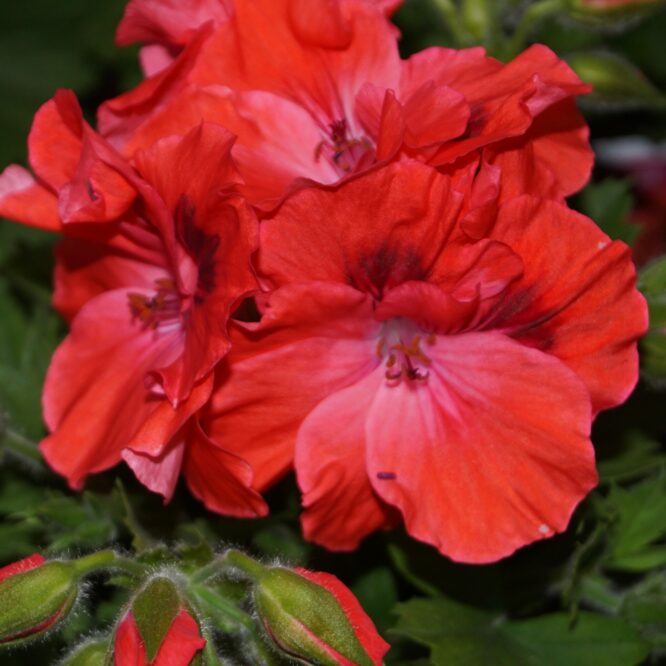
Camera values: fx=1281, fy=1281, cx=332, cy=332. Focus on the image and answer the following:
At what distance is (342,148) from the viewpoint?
5.33ft

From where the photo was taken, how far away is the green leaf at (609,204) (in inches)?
84.5

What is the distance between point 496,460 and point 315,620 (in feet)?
0.92

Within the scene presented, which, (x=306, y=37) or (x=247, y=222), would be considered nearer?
(x=247, y=222)

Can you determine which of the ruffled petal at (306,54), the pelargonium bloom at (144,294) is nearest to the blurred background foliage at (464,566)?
the pelargonium bloom at (144,294)

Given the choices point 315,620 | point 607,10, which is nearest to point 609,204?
point 607,10

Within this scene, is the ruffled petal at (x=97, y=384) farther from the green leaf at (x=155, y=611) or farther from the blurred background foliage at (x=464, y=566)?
the green leaf at (x=155, y=611)

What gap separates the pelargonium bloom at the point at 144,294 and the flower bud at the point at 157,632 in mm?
119

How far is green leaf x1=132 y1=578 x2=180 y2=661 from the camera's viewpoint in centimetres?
139

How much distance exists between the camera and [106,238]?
1682mm

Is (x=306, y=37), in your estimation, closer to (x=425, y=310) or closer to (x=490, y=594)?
(x=425, y=310)

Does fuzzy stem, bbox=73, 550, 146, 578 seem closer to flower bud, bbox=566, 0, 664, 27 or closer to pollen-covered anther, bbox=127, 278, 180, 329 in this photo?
pollen-covered anther, bbox=127, 278, 180, 329

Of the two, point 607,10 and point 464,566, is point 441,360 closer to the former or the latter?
point 464,566

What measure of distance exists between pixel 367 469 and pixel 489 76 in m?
0.50

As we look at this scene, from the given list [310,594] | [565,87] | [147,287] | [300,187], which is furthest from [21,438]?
[565,87]
